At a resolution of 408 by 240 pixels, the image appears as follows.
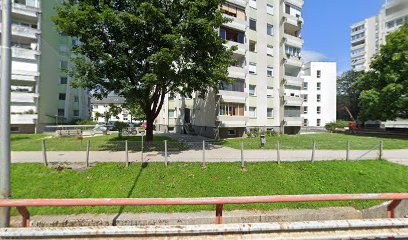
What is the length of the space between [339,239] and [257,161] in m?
6.57

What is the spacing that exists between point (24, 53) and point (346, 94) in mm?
80716

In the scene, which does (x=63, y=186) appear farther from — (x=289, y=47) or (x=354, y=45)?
(x=354, y=45)

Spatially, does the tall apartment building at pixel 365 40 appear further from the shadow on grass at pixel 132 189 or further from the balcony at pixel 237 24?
the shadow on grass at pixel 132 189

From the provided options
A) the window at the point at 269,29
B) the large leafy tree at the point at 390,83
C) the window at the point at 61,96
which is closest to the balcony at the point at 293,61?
the window at the point at 269,29

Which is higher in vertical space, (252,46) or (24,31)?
(24,31)

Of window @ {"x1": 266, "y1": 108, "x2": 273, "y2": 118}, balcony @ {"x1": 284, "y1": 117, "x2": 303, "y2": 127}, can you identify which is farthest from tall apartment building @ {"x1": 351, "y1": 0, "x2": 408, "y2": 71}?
window @ {"x1": 266, "y1": 108, "x2": 273, "y2": 118}

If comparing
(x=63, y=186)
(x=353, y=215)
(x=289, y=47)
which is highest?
(x=289, y=47)

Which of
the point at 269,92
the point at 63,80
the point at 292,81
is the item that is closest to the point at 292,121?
the point at 269,92

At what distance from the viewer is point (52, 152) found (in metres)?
11.6

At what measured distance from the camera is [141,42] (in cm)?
1188

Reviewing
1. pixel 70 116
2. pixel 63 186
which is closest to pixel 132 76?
pixel 63 186

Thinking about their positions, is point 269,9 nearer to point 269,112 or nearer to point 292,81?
point 292,81

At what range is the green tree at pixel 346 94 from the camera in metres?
61.5

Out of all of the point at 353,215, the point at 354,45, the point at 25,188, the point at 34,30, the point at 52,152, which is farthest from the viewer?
the point at 354,45
